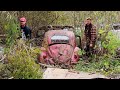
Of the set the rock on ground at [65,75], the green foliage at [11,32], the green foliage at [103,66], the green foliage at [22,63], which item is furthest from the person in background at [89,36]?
the green foliage at [11,32]

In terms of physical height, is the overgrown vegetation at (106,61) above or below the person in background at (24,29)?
below

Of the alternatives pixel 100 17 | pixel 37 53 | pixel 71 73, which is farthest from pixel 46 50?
pixel 100 17

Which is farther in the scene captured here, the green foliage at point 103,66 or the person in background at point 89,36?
the person in background at point 89,36

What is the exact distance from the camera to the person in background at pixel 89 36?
208 inches

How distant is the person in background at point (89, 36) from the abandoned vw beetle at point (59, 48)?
6.0 inches

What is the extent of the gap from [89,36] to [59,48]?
0.42 meters

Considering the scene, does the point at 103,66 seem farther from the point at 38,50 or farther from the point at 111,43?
the point at 38,50

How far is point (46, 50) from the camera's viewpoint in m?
5.29

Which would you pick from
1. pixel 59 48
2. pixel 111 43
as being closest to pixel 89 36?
pixel 111 43

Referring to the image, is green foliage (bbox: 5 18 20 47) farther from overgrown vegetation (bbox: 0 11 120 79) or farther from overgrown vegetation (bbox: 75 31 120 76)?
overgrown vegetation (bbox: 75 31 120 76)

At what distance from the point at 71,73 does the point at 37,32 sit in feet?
2.22

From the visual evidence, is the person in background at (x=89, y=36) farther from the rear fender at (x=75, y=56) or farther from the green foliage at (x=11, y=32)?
the green foliage at (x=11, y=32)
